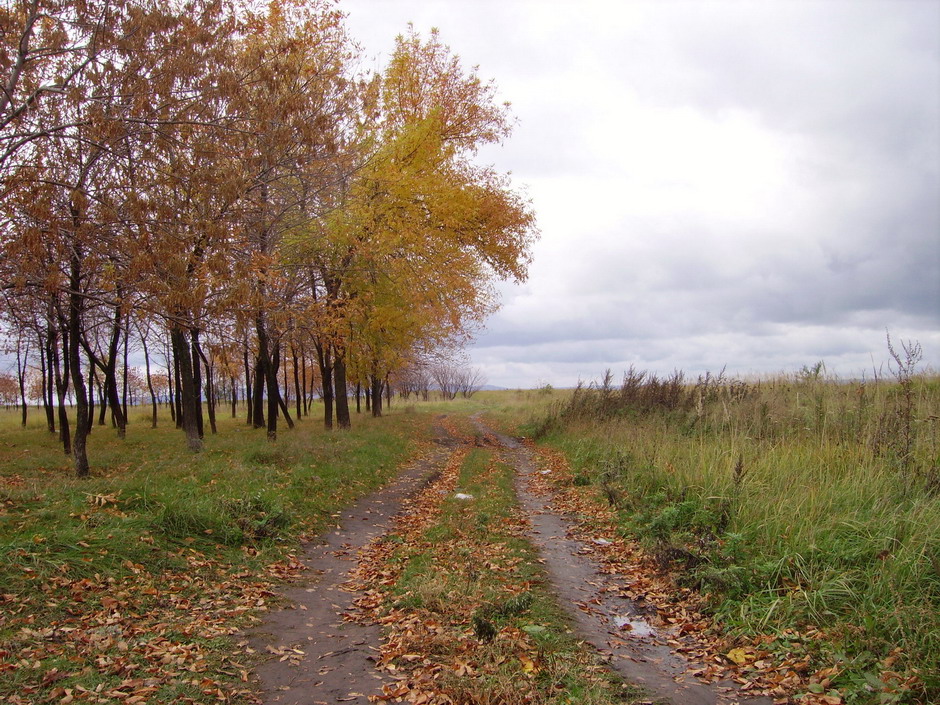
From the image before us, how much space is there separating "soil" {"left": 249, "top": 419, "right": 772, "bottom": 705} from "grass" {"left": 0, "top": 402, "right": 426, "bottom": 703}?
330 millimetres

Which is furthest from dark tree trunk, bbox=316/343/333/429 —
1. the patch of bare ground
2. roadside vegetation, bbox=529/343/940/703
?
the patch of bare ground

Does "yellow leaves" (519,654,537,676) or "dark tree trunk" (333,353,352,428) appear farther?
"dark tree trunk" (333,353,352,428)

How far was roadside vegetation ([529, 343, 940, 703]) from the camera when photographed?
4.59m

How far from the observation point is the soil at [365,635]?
4465 millimetres

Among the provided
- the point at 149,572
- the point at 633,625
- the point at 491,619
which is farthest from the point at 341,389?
the point at 633,625

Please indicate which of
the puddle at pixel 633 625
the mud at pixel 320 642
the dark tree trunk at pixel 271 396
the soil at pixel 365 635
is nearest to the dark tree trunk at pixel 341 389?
the dark tree trunk at pixel 271 396

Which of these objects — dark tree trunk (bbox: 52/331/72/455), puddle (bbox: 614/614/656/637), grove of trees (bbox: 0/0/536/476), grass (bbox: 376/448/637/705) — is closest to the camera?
grass (bbox: 376/448/637/705)

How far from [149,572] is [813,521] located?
7338 mm

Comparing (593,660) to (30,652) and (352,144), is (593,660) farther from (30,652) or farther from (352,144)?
(352,144)

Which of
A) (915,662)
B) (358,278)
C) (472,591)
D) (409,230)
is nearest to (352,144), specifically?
(409,230)

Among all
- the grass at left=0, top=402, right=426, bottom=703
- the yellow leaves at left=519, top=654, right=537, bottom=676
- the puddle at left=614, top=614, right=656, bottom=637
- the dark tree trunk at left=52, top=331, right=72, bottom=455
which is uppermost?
the dark tree trunk at left=52, top=331, right=72, bottom=455

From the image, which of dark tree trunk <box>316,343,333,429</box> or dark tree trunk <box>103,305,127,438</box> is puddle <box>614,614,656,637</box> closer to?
dark tree trunk <box>316,343,333,429</box>

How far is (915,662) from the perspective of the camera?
4.24m

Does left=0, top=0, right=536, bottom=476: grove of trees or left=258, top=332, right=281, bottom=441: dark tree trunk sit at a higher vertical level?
left=0, top=0, right=536, bottom=476: grove of trees
